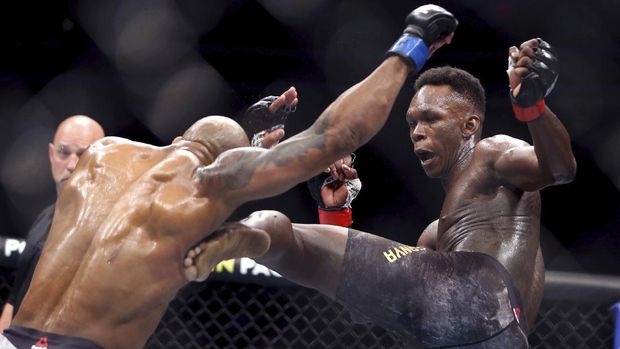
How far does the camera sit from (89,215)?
190 cm

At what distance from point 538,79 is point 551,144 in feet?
0.56

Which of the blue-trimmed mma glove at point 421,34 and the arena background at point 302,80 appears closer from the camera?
the blue-trimmed mma glove at point 421,34

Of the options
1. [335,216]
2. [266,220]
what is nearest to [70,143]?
[335,216]

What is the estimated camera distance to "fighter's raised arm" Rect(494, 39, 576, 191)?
6.97ft

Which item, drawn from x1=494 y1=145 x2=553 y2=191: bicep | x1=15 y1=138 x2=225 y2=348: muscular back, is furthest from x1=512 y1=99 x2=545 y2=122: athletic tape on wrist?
x1=15 y1=138 x2=225 y2=348: muscular back

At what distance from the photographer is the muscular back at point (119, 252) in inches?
70.9

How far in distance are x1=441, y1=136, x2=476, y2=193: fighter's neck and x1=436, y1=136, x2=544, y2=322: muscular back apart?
43 mm

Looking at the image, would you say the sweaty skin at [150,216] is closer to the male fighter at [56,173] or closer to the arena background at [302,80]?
the male fighter at [56,173]

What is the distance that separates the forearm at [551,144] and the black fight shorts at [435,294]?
0.29 m

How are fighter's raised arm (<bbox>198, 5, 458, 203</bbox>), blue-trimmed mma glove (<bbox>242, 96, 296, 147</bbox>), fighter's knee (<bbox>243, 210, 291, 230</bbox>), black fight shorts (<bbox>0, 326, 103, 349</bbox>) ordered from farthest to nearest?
blue-trimmed mma glove (<bbox>242, 96, 296, 147</bbox>), fighter's knee (<bbox>243, 210, 291, 230</bbox>), fighter's raised arm (<bbox>198, 5, 458, 203</bbox>), black fight shorts (<bbox>0, 326, 103, 349</bbox>)

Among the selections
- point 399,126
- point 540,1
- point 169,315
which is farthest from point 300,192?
point 540,1

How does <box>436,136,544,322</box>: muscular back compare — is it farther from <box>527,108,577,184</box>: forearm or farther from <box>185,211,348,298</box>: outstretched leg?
<box>185,211,348,298</box>: outstretched leg

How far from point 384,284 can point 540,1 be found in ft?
6.73

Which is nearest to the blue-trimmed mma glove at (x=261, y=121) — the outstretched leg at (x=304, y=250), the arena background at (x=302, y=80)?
the outstretched leg at (x=304, y=250)
